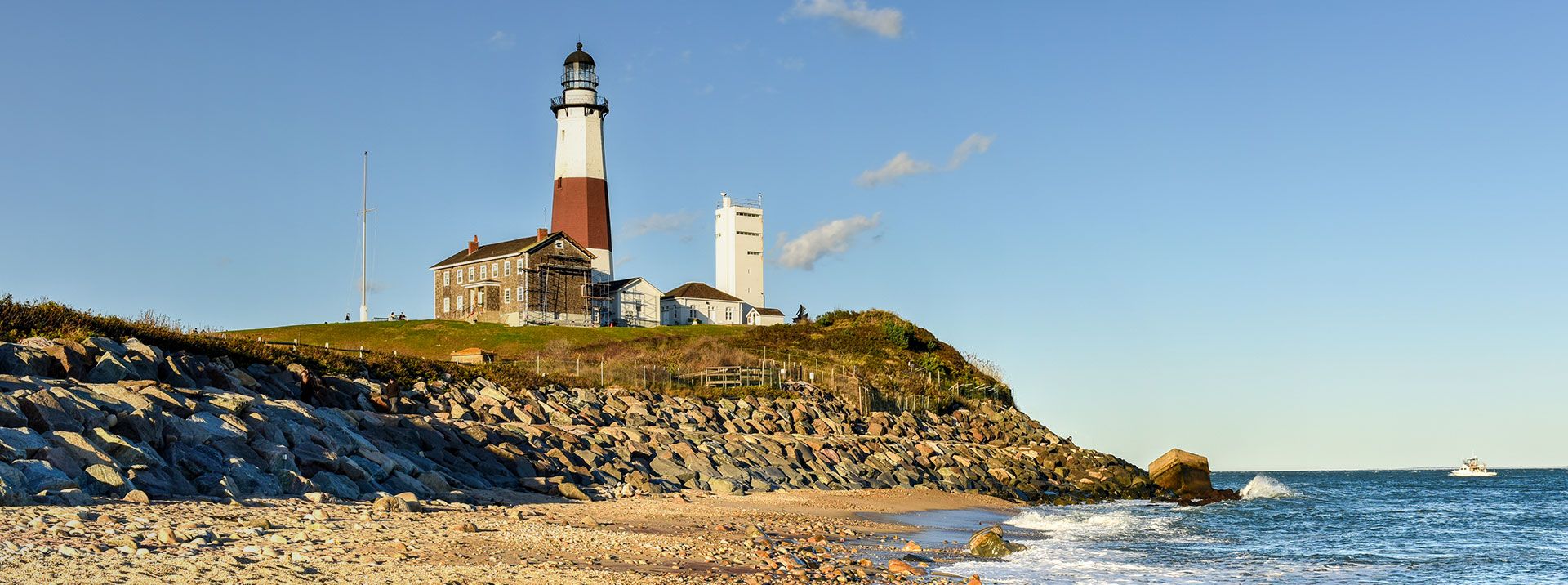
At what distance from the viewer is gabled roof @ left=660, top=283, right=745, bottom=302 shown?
81000mm

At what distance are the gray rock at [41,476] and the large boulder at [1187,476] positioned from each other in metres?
38.0

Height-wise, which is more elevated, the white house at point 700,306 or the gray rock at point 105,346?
the white house at point 700,306

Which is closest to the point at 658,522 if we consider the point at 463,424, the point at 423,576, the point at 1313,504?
the point at 423,576

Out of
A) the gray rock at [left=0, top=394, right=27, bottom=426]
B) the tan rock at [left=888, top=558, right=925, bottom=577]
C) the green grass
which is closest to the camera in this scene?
the gray rock at [left=0, top=394, right=27, bottom=426]

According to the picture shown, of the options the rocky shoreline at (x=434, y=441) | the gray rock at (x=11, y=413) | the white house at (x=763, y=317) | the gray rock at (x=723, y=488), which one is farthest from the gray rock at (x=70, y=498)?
the white house at (x=763, y=317)

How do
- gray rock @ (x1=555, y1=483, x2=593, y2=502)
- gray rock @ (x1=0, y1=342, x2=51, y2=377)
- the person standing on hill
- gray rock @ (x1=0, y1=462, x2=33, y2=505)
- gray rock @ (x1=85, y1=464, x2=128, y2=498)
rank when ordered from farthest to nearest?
the person standing on hill → gray rock @ (x1=555, y1=483, x2=593, y2=502) → gray rock @ (x1=0, y1=342, x2=51, y2=377) → gray rock @ (x1=85, y1=464, x2=128, y2=498) → gray rock @ (x1=0, y1=462, x2=33, y2=505)

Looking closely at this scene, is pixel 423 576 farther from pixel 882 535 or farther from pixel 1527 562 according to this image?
pixel 1527 562

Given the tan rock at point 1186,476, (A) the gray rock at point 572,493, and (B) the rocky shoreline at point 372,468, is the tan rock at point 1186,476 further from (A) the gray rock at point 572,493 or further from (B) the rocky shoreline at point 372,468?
(A) the gray rock at point 572,493

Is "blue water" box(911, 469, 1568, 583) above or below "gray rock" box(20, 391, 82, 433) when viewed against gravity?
below

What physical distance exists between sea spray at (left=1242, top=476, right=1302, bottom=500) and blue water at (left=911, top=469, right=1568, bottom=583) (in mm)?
4504

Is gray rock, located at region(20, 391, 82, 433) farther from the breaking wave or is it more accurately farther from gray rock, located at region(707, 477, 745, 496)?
the breaking wave

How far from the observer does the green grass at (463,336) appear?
191ft

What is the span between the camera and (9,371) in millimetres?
18953

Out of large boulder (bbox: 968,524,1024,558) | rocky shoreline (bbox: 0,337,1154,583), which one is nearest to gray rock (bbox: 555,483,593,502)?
rocky shoreline (bbox: 0,337,1154,583)
